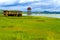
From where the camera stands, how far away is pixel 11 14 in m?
78.5

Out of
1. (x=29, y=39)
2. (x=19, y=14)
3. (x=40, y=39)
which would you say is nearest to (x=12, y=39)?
(x=29, y=39)

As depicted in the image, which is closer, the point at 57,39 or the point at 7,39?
the point at 7,39

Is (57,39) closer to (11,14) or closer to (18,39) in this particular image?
(18,39)

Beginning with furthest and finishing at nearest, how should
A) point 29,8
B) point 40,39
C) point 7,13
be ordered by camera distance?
point 29,8
point 7,13
point 40,39

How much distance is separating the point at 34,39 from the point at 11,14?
61.6 meters

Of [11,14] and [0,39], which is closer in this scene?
[0,39]

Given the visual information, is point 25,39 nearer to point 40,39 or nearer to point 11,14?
point 40,39

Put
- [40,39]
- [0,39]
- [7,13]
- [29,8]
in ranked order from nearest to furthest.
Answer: [0,39], [40,39], [7,13], [29,8]

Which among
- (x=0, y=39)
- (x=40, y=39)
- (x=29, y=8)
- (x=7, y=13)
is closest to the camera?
(x=0, y=39)

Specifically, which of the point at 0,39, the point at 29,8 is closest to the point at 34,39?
the point at 0,39

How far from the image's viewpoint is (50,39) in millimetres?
17594

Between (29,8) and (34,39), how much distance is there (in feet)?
228

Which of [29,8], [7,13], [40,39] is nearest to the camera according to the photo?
[40,39]

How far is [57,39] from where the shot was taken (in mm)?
18047
